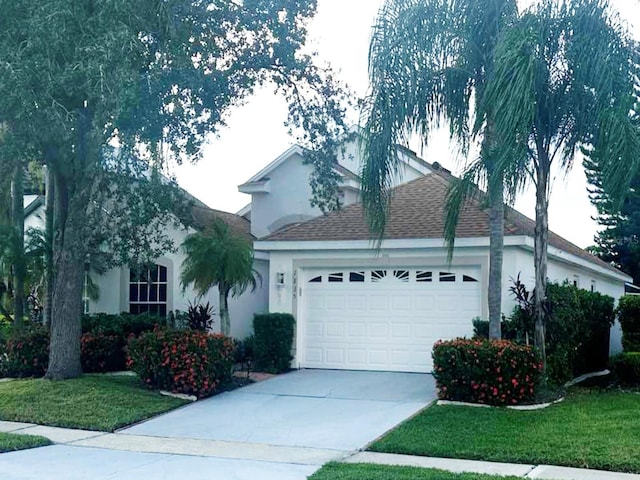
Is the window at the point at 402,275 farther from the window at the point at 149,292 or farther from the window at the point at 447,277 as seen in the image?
the window at the point at 149,292

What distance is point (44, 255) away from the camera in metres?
17.3

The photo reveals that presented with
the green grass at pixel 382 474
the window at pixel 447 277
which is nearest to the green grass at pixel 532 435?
the green grass at pixel 382 474

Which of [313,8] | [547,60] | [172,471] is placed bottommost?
[172,471]

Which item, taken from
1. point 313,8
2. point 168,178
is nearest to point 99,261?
point 168,178

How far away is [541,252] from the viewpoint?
42.5 ft

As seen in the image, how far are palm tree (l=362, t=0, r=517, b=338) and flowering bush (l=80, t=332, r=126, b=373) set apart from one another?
23.4 feet

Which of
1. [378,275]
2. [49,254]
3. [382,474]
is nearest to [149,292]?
[49,254]

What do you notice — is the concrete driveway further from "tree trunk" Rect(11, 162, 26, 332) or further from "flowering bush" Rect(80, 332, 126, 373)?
"tree trunk" Rect(11, 162, 26, 332)

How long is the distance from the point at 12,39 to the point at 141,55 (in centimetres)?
208

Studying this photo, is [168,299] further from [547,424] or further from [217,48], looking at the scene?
[547,424]

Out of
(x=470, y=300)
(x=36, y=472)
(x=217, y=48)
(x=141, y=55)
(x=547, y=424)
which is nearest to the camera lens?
(x=36, y=472)

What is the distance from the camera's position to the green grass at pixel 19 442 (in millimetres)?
9740

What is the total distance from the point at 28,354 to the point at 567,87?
458 inches

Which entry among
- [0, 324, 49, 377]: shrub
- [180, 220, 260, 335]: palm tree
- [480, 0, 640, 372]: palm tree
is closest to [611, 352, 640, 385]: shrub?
[480, 0, 640, 372]: palm tree
